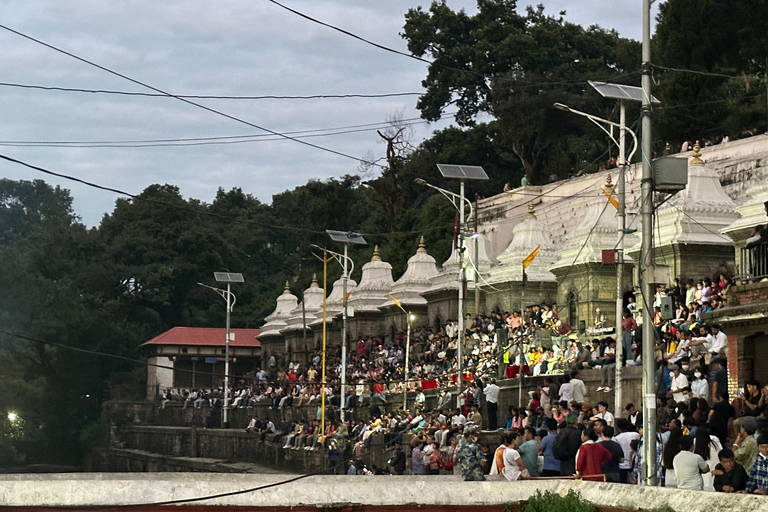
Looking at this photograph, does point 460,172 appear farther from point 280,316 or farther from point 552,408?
point 280,316

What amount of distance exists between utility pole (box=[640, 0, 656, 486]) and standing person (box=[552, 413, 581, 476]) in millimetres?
1447

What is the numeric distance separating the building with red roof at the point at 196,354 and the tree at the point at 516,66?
1821 cm

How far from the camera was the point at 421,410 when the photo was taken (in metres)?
34.7

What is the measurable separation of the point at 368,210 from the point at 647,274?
75.6 m

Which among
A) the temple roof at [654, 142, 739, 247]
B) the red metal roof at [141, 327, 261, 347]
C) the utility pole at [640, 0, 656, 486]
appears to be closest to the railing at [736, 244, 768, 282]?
the utility pole at [640, 0, 656, 486]

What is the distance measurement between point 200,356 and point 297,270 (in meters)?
18.8

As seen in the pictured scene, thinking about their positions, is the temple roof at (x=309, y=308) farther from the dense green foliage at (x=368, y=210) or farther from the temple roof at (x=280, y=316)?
the dense green foliage at (x=368, y=210)

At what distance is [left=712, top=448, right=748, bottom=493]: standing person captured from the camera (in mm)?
13500

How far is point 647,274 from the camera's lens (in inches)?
687

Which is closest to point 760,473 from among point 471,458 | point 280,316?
point 471,458

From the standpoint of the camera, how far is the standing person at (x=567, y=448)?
17.7m

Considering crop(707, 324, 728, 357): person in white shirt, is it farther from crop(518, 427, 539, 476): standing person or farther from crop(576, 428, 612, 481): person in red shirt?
crop(576, 428, 612, 481): person in red shirt

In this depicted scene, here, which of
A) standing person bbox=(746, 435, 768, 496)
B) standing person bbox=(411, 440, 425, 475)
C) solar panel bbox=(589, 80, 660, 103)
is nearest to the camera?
standing person bbox=(746, 435, 768, 496)

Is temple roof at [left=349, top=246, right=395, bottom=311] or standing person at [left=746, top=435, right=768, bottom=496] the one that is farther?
temple roof at [left=349, top=246, right=395, bottom=311]
